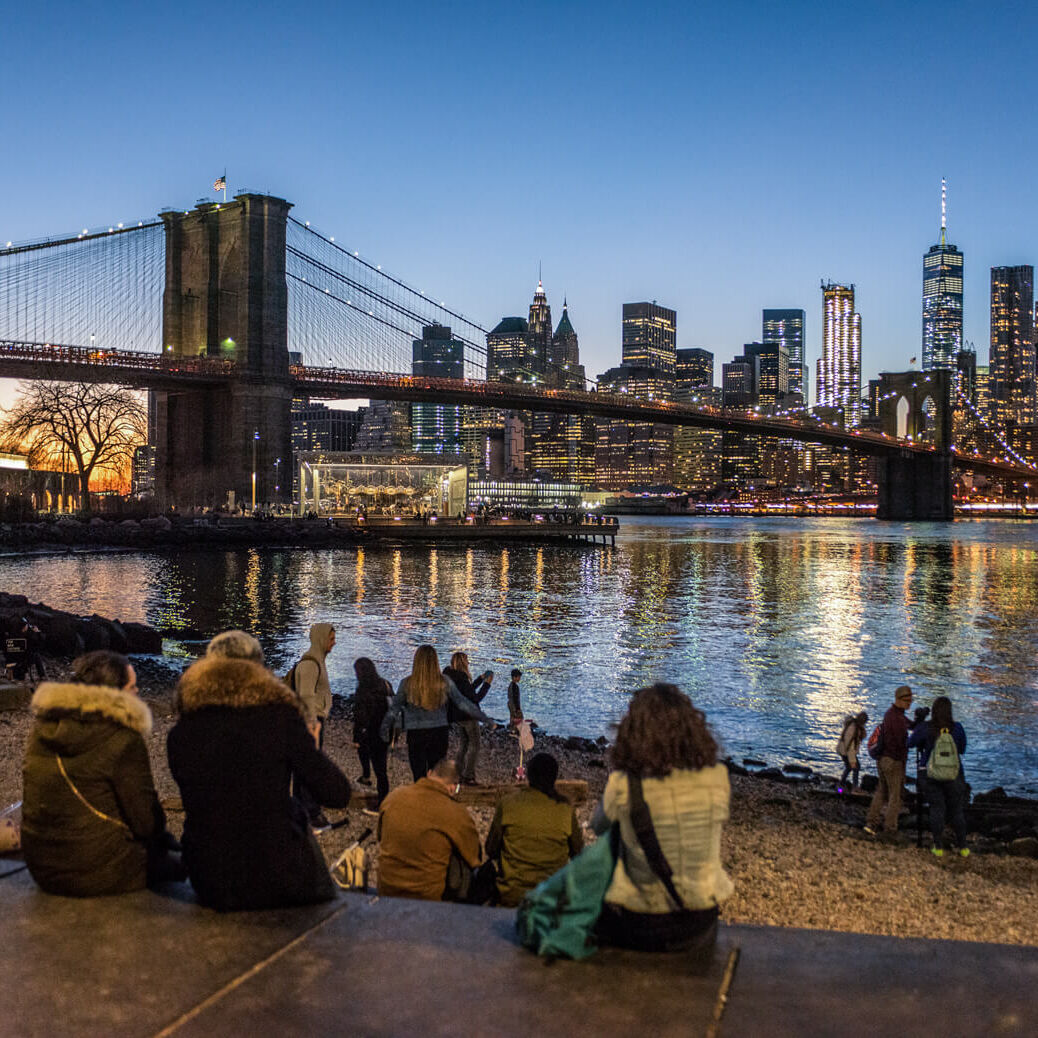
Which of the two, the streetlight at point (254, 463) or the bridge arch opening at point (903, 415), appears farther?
the bridge arch opening at point (903, 415)

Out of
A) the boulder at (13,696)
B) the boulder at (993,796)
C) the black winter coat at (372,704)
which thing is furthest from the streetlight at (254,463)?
the black winter coat at (372,704)

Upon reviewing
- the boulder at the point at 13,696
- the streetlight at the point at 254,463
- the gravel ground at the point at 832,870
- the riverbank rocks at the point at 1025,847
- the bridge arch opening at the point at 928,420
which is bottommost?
the riverbank rocks at the point at 1025,847

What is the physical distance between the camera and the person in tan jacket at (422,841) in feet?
15.2

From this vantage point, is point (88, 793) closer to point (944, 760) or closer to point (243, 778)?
point (243, 778)

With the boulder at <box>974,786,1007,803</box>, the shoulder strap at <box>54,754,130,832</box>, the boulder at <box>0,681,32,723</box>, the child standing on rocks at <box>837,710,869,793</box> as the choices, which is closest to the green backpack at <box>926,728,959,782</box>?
the child standing on rocks at <box>837,710,869,793</box>

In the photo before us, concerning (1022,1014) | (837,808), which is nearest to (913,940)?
(1022,1014)

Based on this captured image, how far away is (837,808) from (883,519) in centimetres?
13552

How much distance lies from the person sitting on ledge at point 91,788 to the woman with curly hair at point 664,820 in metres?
1.76

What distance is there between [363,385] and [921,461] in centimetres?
8512

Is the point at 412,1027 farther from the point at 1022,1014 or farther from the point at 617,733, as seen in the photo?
the point at 1022,1014

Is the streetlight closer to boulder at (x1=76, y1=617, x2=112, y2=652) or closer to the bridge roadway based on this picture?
the bridge roadway

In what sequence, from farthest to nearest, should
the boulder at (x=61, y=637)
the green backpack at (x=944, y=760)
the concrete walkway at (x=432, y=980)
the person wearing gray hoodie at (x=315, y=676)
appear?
the boulder at (x=61, y=637)
the green backpack at (x=944, y=760)
the person wearing gray hoodie at (x=315, y=676)
the concrete walkway at (x=432, y=980)

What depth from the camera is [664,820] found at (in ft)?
11.2

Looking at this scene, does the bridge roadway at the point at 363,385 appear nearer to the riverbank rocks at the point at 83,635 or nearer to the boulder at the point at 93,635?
the riverbank rocks at the point at 83,635
